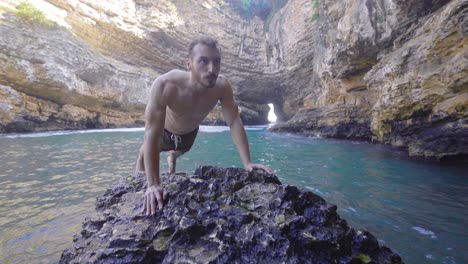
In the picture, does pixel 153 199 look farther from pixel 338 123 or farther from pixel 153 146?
pixel 338 123

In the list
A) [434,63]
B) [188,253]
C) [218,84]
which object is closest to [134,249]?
[188,253]

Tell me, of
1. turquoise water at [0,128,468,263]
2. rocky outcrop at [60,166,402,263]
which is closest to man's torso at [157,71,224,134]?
rocky outcrop at [60,166,402,263]

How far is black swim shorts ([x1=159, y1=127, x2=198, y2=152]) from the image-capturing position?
2.65 metres

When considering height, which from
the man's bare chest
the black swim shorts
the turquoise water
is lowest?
the turquoise water

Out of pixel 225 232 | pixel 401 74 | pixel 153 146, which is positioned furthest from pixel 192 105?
pixel 401 74

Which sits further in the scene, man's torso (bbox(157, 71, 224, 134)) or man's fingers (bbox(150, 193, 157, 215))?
man's torso (bbox(157, 71, 224, 134))

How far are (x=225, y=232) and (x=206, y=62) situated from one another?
114 centimetres

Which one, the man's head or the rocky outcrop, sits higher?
the man's head

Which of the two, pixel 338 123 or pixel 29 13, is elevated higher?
pixel 29 13

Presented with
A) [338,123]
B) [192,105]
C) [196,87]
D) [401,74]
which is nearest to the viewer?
[196,87]

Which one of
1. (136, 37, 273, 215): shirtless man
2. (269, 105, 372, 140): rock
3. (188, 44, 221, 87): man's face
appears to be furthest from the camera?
(269, 105, 372, 140): rock

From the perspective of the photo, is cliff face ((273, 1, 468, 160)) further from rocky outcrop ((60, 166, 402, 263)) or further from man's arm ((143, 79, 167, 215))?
man's arm ((143, 79, 167, 215))

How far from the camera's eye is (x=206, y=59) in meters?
1.73

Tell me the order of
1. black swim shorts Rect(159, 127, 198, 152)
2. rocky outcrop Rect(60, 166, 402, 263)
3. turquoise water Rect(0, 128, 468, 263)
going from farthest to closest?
black swim shorts Rect(159, 127, 198, 152) < turquoise water Rect(0, 128, 468, 263) < rocky outcrop Rect(60, 166, 402, 263)
